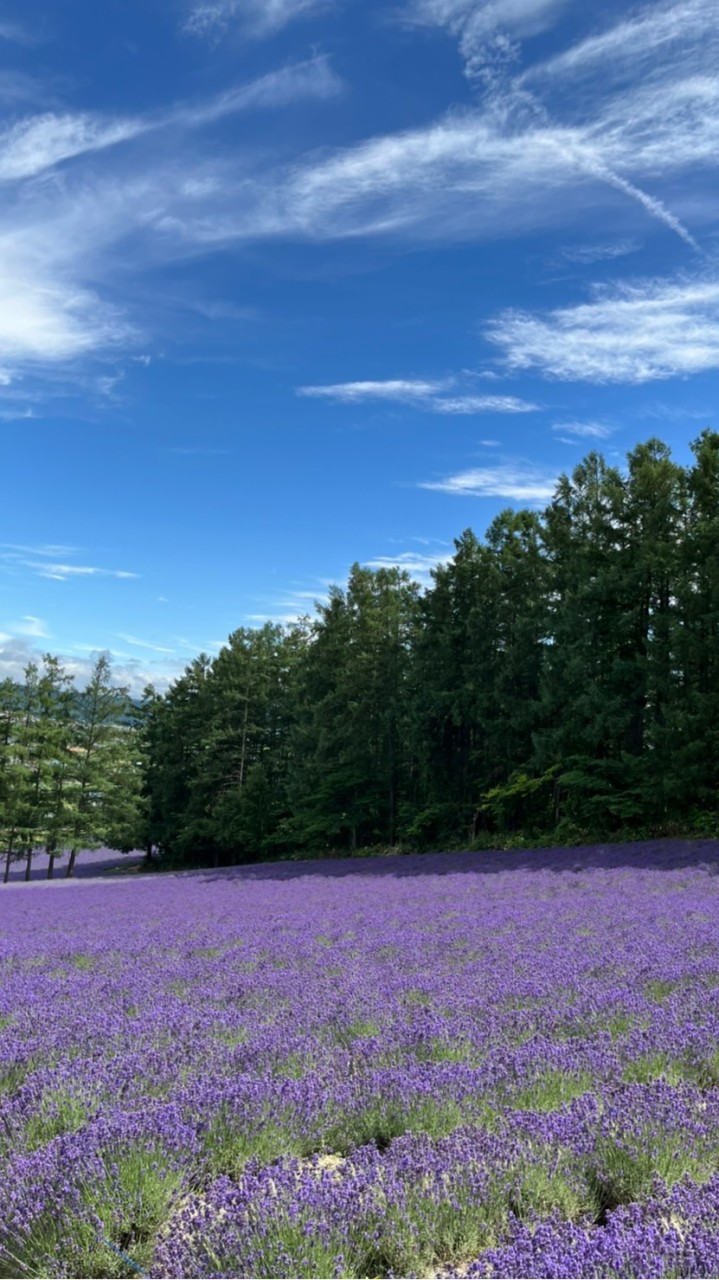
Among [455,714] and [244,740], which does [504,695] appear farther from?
[244,740]

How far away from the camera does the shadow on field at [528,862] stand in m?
16.6

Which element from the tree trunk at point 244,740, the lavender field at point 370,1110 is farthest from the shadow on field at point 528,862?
the tree trunk at point 244,740

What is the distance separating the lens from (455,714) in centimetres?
2834

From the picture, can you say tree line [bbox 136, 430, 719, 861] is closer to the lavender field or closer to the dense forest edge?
the dense forest edge

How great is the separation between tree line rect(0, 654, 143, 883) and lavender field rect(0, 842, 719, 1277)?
26484 millimetres

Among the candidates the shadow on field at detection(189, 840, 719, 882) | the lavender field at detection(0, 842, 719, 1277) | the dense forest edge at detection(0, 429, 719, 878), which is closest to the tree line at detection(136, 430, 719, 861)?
the dense forest edge at detection(0, 429, 719, 878)

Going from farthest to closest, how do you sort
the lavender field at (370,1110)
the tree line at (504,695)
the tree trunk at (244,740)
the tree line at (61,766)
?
the tree trunk at (244,740)
the tree line at (61,766)
the tree line at (504,695)
the lavender field at (370,1110)

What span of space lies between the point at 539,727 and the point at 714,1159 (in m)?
24.5

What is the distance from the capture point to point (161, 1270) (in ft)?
9.32

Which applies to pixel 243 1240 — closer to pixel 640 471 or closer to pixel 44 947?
pixel 44 947

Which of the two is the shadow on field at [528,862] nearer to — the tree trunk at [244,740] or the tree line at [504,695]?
the tree line at [504,695]

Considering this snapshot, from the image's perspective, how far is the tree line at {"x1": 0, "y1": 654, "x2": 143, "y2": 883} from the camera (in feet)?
110

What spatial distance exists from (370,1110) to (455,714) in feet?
80.5

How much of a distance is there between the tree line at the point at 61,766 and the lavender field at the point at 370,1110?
26.5 m
